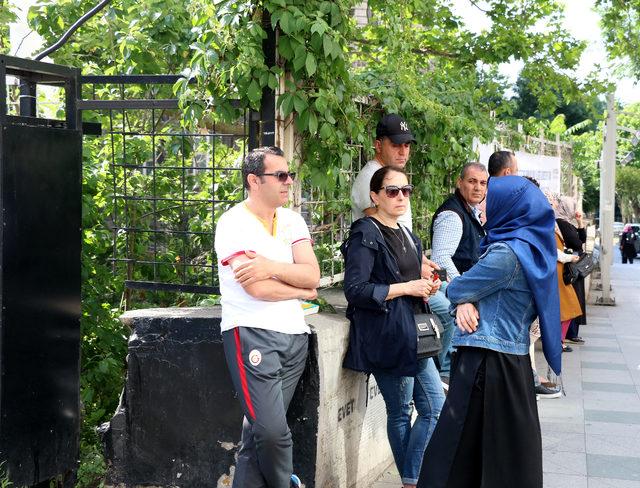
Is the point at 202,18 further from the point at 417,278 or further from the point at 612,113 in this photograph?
the point at 612,113

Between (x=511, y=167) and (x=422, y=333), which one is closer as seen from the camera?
(x=422, y=333)

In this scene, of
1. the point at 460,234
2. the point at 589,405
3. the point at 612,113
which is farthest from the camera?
the point at 612,113

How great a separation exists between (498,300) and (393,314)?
25.7 inches

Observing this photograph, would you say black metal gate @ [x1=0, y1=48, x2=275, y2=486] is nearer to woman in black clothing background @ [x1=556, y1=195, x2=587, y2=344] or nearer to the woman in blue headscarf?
the woman in blue headscarf

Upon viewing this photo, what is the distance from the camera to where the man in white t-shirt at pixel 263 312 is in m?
4.04

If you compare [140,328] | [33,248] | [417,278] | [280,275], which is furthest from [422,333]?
[33,248]

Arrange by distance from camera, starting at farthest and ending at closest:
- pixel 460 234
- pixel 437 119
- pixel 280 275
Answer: pixel 437 119, pixel 460 234, pixel 280 275

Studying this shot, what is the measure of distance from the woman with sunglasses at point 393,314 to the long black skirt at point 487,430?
466mm

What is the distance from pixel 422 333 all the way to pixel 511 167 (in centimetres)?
263

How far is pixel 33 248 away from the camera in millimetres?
4387

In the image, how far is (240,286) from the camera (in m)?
4.11

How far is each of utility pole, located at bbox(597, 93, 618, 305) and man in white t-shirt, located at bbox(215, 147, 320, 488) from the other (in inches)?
507

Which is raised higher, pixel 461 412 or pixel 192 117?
pixel 192 117

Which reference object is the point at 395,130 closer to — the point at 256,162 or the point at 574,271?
the point at 256,162
